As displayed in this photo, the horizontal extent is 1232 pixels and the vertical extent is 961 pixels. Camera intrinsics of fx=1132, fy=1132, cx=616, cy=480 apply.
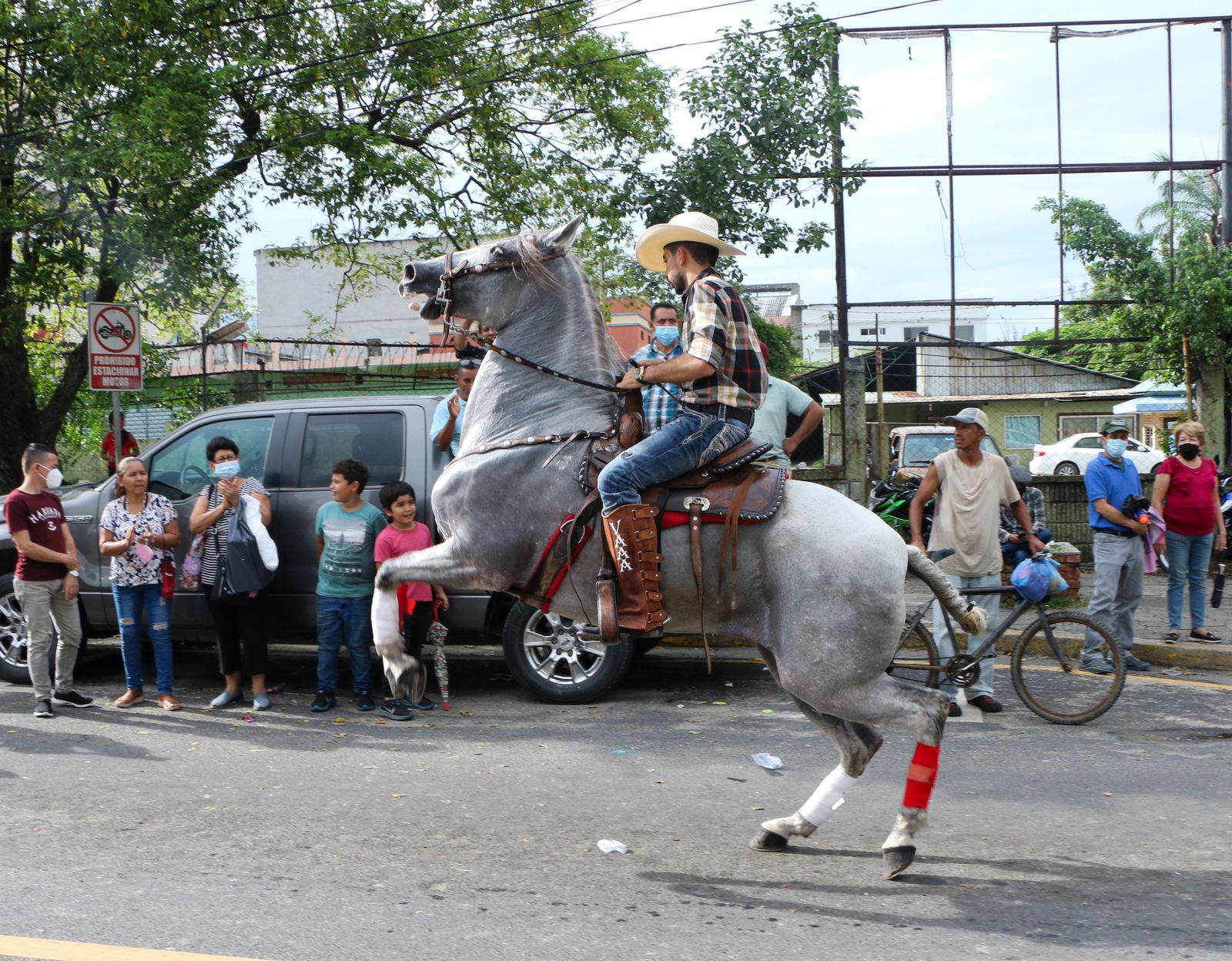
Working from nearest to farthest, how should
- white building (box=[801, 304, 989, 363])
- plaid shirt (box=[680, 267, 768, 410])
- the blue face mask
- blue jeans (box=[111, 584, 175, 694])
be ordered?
plaid shirt (box=[680, 267, 768, 410])
the blue face mask
blue jeans (box=[111, 584, 175, 694])
white building (box=[801, 304, 989, 363])

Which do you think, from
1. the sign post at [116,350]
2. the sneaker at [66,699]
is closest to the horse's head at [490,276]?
the sneaker at [66,699]

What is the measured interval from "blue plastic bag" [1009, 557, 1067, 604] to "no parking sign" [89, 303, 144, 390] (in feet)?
27.3

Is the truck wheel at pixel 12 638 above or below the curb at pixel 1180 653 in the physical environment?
above

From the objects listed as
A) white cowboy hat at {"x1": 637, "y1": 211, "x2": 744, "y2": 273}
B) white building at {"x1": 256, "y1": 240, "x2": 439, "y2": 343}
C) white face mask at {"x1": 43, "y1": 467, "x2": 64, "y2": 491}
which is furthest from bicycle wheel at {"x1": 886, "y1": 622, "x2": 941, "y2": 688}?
white building at {"x1": 256, "y1": 240, "x2": 439, "y2": 343}

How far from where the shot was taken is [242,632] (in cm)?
834

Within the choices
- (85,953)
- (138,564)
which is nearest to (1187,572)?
(138,564)

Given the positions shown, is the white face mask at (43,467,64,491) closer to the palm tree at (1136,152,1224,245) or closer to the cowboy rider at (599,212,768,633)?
the cowboy rider at (599,212,768,633)

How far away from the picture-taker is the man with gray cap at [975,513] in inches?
318

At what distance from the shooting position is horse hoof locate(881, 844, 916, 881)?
465 cm

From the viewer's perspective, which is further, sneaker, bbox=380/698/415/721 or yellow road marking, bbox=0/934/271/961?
sneaker, bbox=380/698/415/721

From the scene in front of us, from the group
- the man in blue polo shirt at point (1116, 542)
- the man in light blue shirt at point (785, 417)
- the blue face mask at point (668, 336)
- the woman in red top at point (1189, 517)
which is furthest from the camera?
the woman in red top at point (1189, 517)

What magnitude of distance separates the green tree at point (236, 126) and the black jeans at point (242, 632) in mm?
5255

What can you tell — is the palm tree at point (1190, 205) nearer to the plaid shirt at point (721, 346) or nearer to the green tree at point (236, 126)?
the green tree at point (236, 126)

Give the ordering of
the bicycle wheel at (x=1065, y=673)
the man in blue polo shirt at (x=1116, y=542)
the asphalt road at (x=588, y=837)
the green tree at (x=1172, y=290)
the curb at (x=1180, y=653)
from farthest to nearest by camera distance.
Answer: the green tree at (x=1172, y=290)
the curb at (x=1180, y=653)
the man in blue polo shirt at (x=1116, y=542)
the bicycle wheel at (x=1065, y=673)
the asphalt road at (x=588, y=837)
